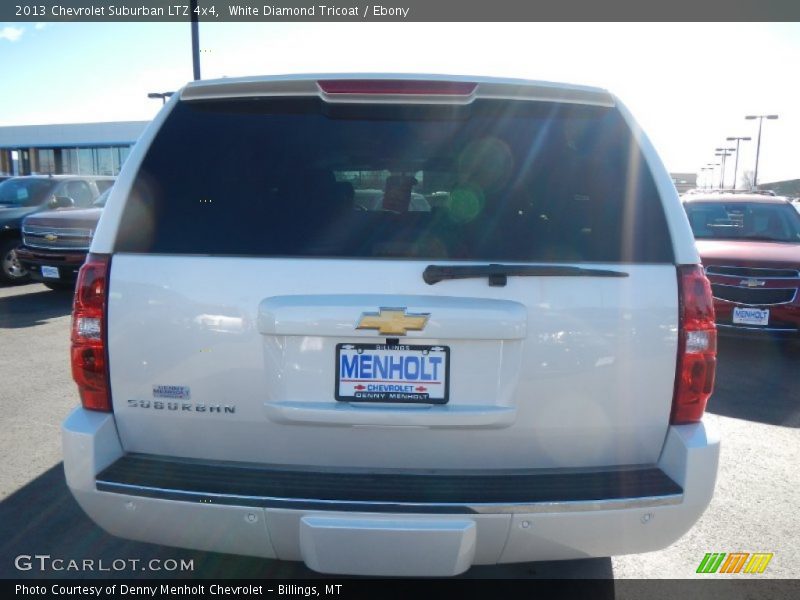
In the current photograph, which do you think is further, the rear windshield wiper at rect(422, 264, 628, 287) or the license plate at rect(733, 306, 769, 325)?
the license plate at rect(733, 306, 769, 325)

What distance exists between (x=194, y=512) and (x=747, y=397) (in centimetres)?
530

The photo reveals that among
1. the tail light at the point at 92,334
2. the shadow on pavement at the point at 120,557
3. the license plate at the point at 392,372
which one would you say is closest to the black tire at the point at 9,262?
the shadow on pavement at the point at 120,557

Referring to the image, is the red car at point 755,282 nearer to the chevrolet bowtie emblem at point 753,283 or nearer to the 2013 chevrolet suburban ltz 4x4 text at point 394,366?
the chevrolet bowtie emblem at point 753,283

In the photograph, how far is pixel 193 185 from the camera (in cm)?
248

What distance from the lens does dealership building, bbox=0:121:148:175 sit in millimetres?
47625

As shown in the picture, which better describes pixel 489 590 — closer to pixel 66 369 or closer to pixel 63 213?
pixel 66 369

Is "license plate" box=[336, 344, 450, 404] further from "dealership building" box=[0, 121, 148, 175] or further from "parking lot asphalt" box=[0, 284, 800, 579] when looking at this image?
"dealership building" box=[0, 121, 148, 175]

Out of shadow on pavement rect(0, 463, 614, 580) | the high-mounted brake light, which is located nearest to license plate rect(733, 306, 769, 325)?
shadow on pavement rect(0, 463, 614, 580)

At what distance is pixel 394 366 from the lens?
2244 mm

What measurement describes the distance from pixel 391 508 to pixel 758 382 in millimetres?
5498

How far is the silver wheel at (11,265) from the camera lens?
11716mm

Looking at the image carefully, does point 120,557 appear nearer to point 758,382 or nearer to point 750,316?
point 758,382

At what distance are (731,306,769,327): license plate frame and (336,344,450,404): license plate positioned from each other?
604cm

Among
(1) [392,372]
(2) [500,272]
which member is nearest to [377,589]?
(1) [392,372]
